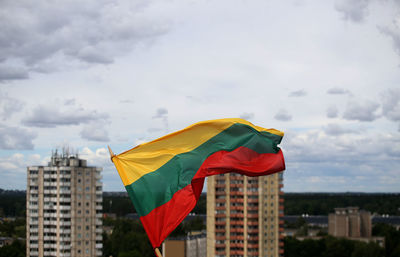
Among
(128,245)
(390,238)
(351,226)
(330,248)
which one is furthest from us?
(351,226)

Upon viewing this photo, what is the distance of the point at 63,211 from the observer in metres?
86.6

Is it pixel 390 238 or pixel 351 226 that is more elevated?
pixel 351 226

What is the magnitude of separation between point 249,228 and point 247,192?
5.08m

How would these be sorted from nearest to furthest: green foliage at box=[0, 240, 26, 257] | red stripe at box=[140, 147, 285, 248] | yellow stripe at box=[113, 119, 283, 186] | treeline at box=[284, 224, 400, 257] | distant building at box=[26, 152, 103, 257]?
1. red stripe at box=[140, 147, 285, 248]
2. yellow stripe at box=[113, 119, 283, 186]
3. distant building at box=[26, 152, 103, 257]
4. green foliage at box=[0, 240, 26, 257]
5. treeline at box=[284, 224, 400, 257]

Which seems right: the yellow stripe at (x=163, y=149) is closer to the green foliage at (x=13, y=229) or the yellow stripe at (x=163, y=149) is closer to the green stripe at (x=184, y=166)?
the green stripe at (x=184, y=166)

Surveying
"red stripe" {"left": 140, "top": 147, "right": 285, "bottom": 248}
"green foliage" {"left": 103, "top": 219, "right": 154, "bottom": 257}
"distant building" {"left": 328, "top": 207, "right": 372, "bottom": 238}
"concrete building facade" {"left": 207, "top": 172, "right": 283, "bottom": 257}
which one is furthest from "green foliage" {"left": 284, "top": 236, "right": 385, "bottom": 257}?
"red stripe" {"left": 140, "top": 147, "right": 285, "bottom": 248}

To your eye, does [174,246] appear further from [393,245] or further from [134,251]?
[393,245]

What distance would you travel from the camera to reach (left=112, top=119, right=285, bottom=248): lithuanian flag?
17.8m

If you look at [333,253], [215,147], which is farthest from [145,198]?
[333,253]

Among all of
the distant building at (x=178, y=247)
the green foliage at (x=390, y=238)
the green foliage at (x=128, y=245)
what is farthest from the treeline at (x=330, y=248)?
the green foliage at (x=128, y=245)

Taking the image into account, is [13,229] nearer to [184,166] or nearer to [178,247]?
[178,247]

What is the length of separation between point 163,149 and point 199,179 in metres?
1.36

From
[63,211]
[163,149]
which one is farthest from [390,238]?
[163,149]

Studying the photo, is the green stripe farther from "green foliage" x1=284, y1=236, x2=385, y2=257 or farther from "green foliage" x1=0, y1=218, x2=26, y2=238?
"green foliage" x1=0, y1=218, x2=26, y2=238
